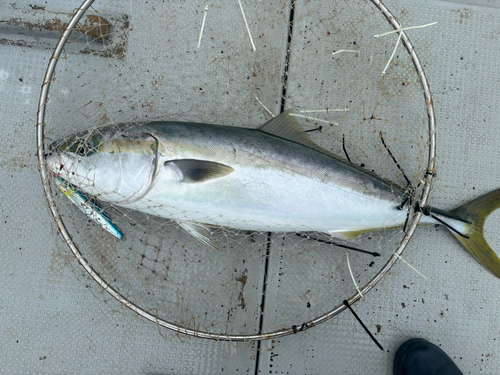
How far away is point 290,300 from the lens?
2146mm

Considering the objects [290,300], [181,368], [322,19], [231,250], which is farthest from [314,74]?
[181,368]

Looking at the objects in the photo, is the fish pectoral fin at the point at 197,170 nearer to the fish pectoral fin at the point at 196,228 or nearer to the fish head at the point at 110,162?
the fish head at the point at 110,162

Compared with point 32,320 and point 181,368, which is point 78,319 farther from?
point 181,368

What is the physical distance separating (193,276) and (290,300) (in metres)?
0.64

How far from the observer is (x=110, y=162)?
1724mm

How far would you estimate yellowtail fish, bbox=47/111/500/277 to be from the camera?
67.8 inches

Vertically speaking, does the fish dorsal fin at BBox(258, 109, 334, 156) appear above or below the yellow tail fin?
above

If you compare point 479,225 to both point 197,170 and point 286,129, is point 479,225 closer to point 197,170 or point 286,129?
point 286,129

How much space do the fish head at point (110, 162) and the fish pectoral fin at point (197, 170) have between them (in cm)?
14

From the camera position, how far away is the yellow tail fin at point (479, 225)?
2068 mm

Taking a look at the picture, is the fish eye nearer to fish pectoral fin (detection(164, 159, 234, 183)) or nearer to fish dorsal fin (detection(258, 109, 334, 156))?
fish pectoral fin (detection(164, 159, 234, 183))

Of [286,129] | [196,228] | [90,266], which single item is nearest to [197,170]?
[196,228]

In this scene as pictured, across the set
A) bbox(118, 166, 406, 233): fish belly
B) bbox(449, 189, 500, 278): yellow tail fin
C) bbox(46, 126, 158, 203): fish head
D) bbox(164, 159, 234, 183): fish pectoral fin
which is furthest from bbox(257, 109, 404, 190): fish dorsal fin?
bbox(449, 189, 500, 278): yellow tail fin

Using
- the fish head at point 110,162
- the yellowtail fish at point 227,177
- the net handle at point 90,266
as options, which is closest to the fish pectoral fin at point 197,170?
the yellowtail fish at point 227,177
